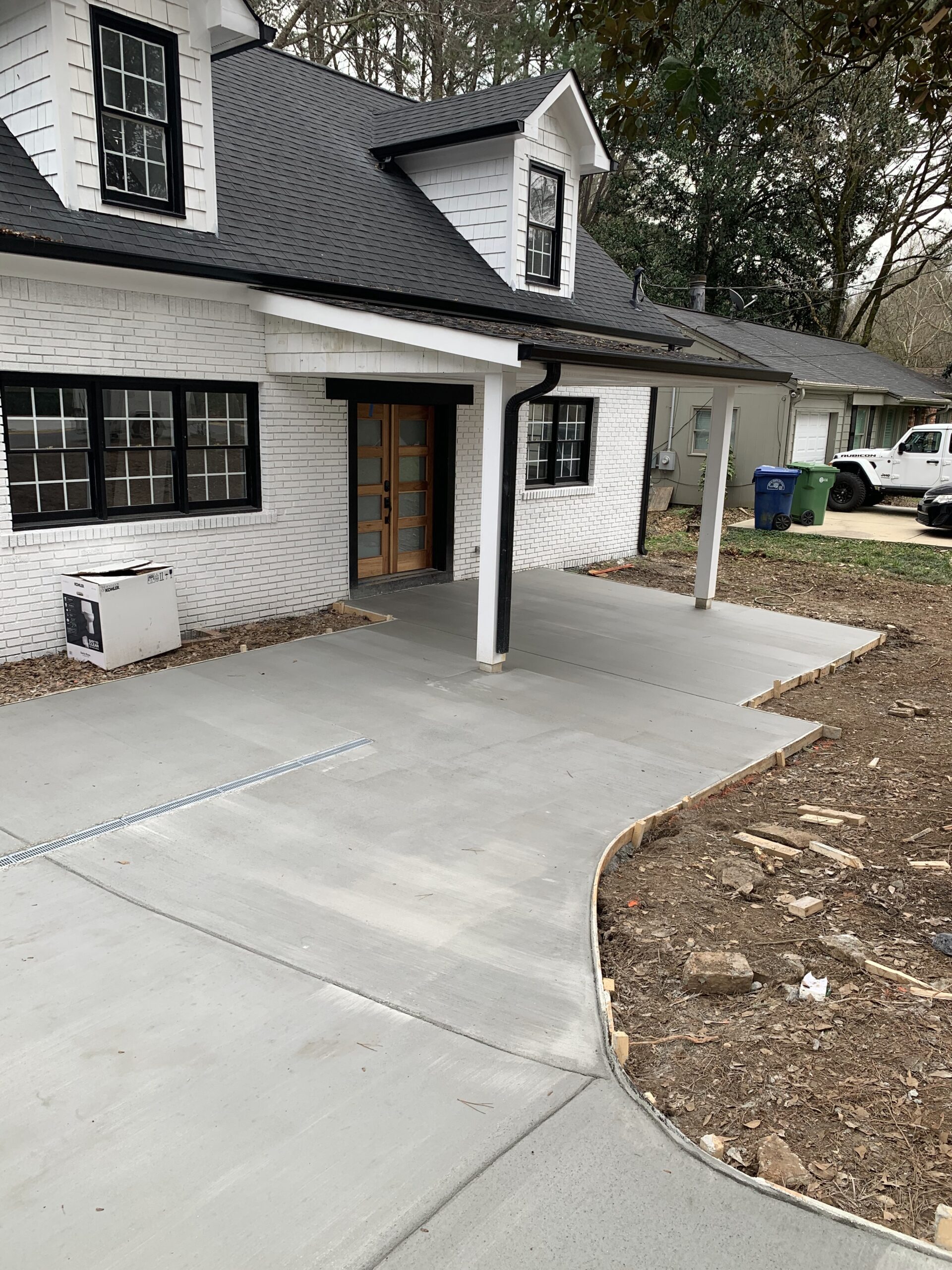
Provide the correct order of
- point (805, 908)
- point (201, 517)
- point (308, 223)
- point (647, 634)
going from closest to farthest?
point (805, 908)
point (201, 517)
point (308, 223)
point (647, 634)

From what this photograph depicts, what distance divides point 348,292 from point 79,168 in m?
2.69

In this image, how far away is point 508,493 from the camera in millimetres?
8195

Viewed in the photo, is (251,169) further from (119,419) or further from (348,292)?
(119,419)

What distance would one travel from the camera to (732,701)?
8109 millimetres

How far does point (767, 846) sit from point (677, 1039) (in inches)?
78.9

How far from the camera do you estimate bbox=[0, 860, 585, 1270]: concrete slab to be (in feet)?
8.85

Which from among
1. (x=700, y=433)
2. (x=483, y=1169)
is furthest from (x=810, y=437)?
(x=483, y=1169)

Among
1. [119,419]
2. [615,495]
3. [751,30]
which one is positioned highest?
[751,30]

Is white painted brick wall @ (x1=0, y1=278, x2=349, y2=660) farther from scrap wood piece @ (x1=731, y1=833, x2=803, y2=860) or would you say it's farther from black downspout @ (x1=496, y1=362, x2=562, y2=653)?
scrap wood piece @ (x1=731, y1=833, x2=803, y2=860)

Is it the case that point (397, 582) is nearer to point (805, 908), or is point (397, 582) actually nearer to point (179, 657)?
point (179, 657)

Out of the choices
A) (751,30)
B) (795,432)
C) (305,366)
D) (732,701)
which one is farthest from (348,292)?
(751,30)

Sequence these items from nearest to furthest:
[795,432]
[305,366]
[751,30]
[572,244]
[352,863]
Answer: [352,863]
[305,366]
[572,244]
[795,432]
[751,30]

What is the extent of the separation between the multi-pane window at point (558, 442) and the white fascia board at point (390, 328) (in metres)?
4.85

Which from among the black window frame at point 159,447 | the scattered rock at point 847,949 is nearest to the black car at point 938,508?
the black window frame at point 159,447
